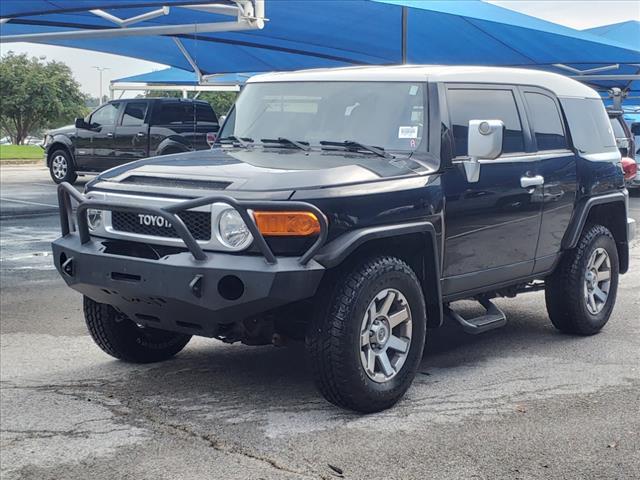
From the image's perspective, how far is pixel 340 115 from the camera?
19.0 ft

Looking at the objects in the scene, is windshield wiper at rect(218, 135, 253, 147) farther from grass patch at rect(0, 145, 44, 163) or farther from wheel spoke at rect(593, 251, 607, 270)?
grass patch at rect(0, 145, 44, 163)

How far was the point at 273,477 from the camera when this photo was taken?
4059mm

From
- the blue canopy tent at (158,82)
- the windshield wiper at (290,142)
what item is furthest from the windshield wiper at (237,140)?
the blue canopy tent at (158,82)

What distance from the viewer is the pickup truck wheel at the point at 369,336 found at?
471 centimetres

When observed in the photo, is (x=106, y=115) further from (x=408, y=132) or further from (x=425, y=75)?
(x=408, y=132)

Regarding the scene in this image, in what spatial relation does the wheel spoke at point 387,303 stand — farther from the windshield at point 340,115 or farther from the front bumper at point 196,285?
the windshield at point 340,115

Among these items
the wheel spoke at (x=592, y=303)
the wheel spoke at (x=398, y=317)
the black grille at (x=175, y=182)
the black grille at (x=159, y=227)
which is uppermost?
the black grille at (x=175, y=182)

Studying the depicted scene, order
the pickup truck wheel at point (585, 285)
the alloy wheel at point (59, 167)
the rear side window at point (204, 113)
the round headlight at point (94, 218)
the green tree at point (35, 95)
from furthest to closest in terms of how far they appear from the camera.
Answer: the green tree at point (35, 95) → the alloy wheel at point (59, 167) → the rear side window at point (204, 113) → the pickup truck wheel at point (585, 285) → the round headlight at point (94, 218)

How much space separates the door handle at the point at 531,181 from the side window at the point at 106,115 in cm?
1467

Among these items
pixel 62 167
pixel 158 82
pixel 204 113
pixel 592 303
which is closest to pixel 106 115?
pixel 62 167

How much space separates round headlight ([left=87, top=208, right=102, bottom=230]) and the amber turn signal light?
1.09 meters

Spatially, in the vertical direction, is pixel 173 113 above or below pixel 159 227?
above

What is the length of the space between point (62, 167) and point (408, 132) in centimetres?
1624

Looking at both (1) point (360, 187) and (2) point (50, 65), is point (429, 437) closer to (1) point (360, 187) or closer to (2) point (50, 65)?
(1) point (360, 187)
